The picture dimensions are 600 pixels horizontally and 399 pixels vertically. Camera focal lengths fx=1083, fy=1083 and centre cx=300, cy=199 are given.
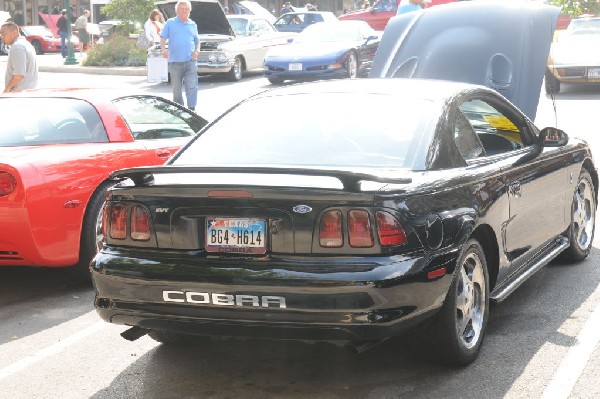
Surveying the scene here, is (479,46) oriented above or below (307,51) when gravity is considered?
above

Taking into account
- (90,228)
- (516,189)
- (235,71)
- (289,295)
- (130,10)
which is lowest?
(235,71)

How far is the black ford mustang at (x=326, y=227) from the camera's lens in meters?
4.66

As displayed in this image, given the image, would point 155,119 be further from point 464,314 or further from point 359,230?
point 359,230

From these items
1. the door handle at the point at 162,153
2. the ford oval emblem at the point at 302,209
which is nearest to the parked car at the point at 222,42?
the door handle at the point at 162,153

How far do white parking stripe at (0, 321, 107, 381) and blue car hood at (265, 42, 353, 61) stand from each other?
653 inches

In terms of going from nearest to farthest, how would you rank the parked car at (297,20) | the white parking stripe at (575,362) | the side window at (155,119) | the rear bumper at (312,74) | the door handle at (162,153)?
1. the white parking stripe at (575,362)
2. the door handle at (162,153)
3. the side window at (155,119)
4. the rear bumper at (312,74)
5. the parked car at (297,20)

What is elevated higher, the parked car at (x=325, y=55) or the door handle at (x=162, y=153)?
the door handle at (x=162, y=153)

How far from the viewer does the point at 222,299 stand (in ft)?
15.5

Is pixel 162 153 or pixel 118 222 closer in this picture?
pixel 118 222

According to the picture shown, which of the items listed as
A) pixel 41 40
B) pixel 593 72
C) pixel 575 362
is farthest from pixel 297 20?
pixel 575 362

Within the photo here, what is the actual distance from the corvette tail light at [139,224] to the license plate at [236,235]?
330mm

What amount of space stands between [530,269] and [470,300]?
1.09 m

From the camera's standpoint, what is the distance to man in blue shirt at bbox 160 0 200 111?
16031 mm

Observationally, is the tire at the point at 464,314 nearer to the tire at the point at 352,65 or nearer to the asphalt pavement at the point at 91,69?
the tire at the point at 352,65
